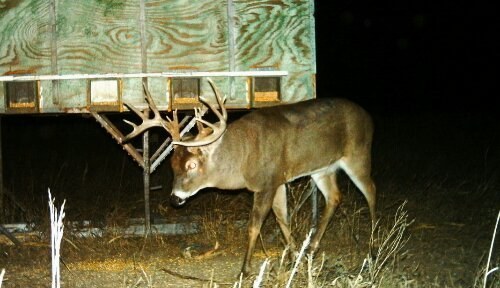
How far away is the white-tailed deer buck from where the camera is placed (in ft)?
23.6

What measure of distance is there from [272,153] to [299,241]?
3.29 feet

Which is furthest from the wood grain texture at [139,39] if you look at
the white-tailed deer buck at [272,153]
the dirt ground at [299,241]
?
the dirt ground at [299,241]

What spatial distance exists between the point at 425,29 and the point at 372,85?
581 cm

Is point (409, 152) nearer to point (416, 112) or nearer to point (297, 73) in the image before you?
point (297, 73)

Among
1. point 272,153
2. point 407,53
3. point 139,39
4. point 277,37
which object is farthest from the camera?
point 407,53

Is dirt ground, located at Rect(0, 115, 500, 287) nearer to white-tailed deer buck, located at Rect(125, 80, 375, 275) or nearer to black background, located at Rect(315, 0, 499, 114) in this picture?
white-tailed deer buck, located at Rect(125, 80, 375, 275)

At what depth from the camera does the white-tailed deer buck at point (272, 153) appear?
283 inches

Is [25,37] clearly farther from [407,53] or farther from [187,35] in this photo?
[407,53]

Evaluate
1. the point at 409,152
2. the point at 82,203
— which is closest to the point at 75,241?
the point at 82,203

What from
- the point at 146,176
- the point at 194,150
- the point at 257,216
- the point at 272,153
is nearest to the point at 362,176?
the point at 272,153

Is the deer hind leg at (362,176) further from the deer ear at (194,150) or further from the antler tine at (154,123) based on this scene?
the antler tine at (154,123)

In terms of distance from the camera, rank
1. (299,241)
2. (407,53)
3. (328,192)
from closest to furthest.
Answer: (299,241) < (328,192) < (407,53)

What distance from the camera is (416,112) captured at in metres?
26.2

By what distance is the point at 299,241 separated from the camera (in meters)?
7.71
